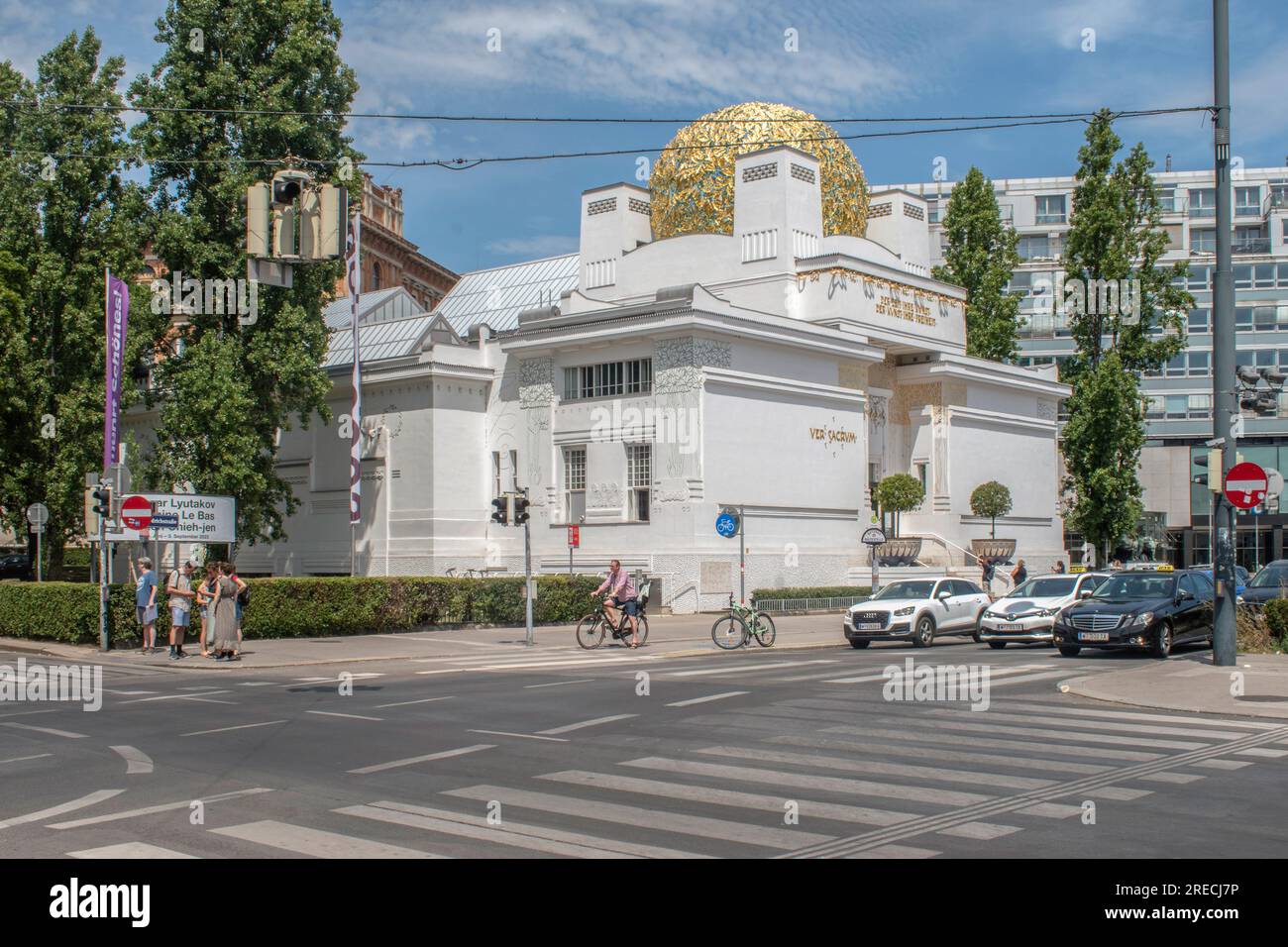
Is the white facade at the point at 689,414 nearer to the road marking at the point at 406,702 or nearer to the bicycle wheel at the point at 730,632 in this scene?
the bicycle wheel at the point at 730,632

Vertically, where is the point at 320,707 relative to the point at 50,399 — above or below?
below

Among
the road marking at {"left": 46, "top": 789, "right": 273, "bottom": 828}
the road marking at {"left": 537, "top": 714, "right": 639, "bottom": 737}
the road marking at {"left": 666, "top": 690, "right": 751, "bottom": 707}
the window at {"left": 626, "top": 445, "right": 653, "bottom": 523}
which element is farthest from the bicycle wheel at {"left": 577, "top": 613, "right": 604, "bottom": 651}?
the road marking at {"left": 46, "top": 789, "right": 273, "bottom": 828}

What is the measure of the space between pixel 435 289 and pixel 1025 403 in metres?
63.0

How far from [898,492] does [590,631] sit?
20526mm

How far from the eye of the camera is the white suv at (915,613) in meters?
27.2

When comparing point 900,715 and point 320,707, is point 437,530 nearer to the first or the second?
point 320,707

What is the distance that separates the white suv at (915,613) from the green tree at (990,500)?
64.0ft

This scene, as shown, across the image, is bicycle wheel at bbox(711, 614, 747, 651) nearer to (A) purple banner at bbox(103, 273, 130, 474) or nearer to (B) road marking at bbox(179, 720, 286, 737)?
(B) road marking at bbox(179, 720, 286, 737)

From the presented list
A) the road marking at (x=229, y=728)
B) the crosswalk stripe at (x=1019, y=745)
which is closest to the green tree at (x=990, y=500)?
the crosswalk stripe at (x=1019, y=745)

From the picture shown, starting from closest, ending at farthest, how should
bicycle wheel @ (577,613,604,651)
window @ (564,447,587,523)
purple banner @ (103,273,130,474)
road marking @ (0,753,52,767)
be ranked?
road marking @ (0,753,52,767) < bicycle wheel @ (577,613,604,651) < purple banner @ (103,273,130,474) < window @ (564,447,587,523)

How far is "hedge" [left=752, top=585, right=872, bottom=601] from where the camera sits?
39344 mm

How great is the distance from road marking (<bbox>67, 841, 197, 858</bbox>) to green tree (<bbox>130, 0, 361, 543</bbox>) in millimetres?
27809

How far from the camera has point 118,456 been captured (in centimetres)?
3034
